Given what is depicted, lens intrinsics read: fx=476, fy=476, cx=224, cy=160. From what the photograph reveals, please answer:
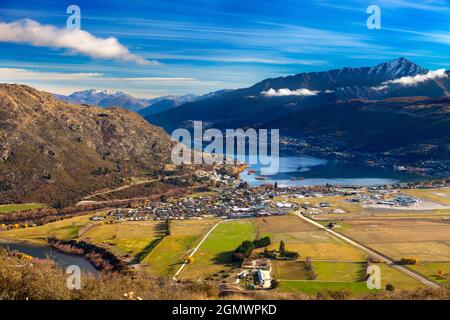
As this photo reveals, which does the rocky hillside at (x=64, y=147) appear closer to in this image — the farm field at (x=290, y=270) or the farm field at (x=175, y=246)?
the farm field at (x=175, y=246)

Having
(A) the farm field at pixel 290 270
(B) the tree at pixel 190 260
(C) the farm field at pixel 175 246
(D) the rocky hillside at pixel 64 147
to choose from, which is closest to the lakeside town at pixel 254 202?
(C) the farm field at pixel 175 246

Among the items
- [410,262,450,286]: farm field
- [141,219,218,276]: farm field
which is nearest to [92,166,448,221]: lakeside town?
[141,219,218,276]: farm field

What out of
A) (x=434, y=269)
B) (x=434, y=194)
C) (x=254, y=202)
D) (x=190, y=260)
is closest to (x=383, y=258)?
(x=434, y=269)

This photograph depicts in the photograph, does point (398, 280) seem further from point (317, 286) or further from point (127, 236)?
point (127, 236)

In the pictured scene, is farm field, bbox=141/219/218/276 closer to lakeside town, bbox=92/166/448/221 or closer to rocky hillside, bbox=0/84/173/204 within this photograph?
lakeside town, bbox=92/166/448/221
